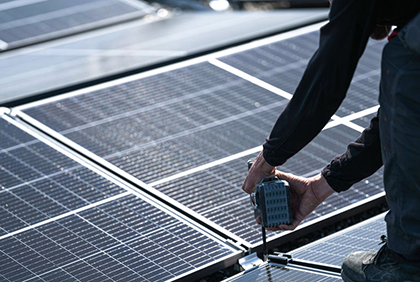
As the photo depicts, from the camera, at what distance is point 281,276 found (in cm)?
548

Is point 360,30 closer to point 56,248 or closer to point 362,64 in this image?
point 56,248

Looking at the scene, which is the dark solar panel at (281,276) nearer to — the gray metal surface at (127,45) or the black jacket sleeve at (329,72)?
the black jacket sleeve at (329,72)

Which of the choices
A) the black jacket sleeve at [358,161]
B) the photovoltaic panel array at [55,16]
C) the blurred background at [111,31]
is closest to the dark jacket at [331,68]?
the black jacket sleeve at [358,161]

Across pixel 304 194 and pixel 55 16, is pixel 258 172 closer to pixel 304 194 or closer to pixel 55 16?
pixel 304 194

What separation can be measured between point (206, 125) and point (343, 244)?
8.14 ft

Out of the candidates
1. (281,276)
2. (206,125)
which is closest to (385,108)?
(281,276)

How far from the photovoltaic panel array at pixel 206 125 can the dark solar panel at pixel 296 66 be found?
11mm

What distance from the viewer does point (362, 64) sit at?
30.1ft

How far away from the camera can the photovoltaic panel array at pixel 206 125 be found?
6836 mm


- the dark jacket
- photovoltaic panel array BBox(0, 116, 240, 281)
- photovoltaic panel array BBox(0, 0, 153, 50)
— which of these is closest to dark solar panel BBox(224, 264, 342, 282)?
photovoltaic panel array BBox(0, 116, 240, 281)

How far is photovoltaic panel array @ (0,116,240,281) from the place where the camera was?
5.82 metres

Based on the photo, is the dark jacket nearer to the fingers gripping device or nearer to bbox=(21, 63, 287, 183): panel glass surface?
the fingers gripping device

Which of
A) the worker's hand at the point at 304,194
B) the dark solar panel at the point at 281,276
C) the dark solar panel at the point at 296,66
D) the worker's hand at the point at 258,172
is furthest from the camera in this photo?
the dark solar panel at the point at 296,66

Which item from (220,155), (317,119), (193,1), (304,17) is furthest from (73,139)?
(193,1)
